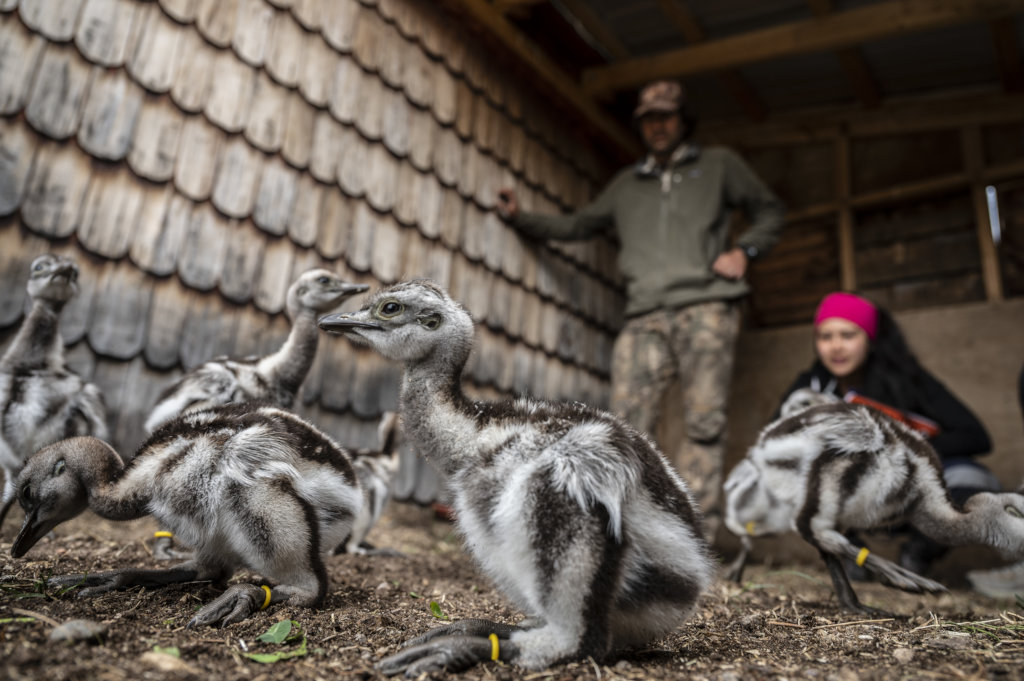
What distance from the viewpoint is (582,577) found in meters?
2.08

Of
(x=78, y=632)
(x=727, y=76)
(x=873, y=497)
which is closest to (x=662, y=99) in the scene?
(x=727, y=76)

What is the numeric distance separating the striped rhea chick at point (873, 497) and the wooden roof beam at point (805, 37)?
387 cm

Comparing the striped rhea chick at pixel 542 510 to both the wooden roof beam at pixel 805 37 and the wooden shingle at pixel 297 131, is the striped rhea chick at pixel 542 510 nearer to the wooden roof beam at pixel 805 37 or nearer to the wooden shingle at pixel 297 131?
the wooden shingle at pixel 297 131

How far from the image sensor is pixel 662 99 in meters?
6.52

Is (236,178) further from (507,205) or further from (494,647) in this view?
(494,647)

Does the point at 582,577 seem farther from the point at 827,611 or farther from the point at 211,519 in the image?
the point at 827,611

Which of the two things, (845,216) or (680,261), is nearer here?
(680,261)

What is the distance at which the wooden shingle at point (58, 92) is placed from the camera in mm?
3920

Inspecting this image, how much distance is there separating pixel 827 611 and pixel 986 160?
596 centimetres

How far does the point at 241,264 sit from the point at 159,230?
0.55 meters

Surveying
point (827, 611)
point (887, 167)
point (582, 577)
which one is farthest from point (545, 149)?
point (582, 577)

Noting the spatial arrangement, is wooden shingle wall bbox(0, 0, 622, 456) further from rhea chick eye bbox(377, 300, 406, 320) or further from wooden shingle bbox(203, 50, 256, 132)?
rhea chick eye bbox(377, 300, 406, 320)

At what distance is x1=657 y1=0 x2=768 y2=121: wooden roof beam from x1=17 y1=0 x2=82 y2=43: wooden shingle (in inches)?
187

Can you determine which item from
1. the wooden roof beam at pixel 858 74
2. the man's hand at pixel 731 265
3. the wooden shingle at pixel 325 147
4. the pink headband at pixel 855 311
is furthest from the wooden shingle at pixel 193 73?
the wooden roof beam at pixel 858 74
